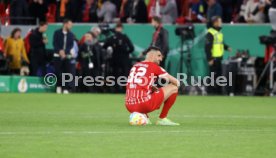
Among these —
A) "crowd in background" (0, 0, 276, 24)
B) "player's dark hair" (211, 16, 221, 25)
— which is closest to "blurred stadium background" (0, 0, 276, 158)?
"crowd in background" (0, 0, 276, 24)

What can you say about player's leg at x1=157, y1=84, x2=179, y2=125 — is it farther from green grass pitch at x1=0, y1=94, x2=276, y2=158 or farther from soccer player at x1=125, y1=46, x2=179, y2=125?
green grass pitch at x1=0, y1=94, x2=276, y2=158

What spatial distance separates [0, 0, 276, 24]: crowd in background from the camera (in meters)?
29.8

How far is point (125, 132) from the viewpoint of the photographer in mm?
14461

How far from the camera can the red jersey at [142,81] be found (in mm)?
16062

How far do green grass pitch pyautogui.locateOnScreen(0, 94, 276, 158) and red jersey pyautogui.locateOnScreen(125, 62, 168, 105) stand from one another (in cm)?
51

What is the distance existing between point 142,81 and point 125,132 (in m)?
1.90

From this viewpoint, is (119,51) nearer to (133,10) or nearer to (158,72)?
(133,10)

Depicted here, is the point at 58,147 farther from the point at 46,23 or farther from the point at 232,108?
the point at 46,23

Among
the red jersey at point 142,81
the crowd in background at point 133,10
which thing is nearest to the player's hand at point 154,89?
the red jersey at point 142,81

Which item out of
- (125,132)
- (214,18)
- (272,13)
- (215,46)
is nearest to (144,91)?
(125,132)

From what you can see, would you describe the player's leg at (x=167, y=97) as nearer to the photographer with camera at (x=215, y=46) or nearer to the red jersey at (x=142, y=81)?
the red jersey at (x=142, y=81)

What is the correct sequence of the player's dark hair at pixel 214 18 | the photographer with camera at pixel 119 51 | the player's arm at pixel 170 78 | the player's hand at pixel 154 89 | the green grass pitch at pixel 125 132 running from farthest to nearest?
the photographer with camera at pixel 119 51
the player's dark hair at pixel 214 18
the player's hand at pixel 154 89
the player's arm at pixel 170 78
the green grass pitch at pixel 125 132

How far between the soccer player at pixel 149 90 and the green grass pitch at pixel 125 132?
0.40 metres

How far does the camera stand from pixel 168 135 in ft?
45.6
